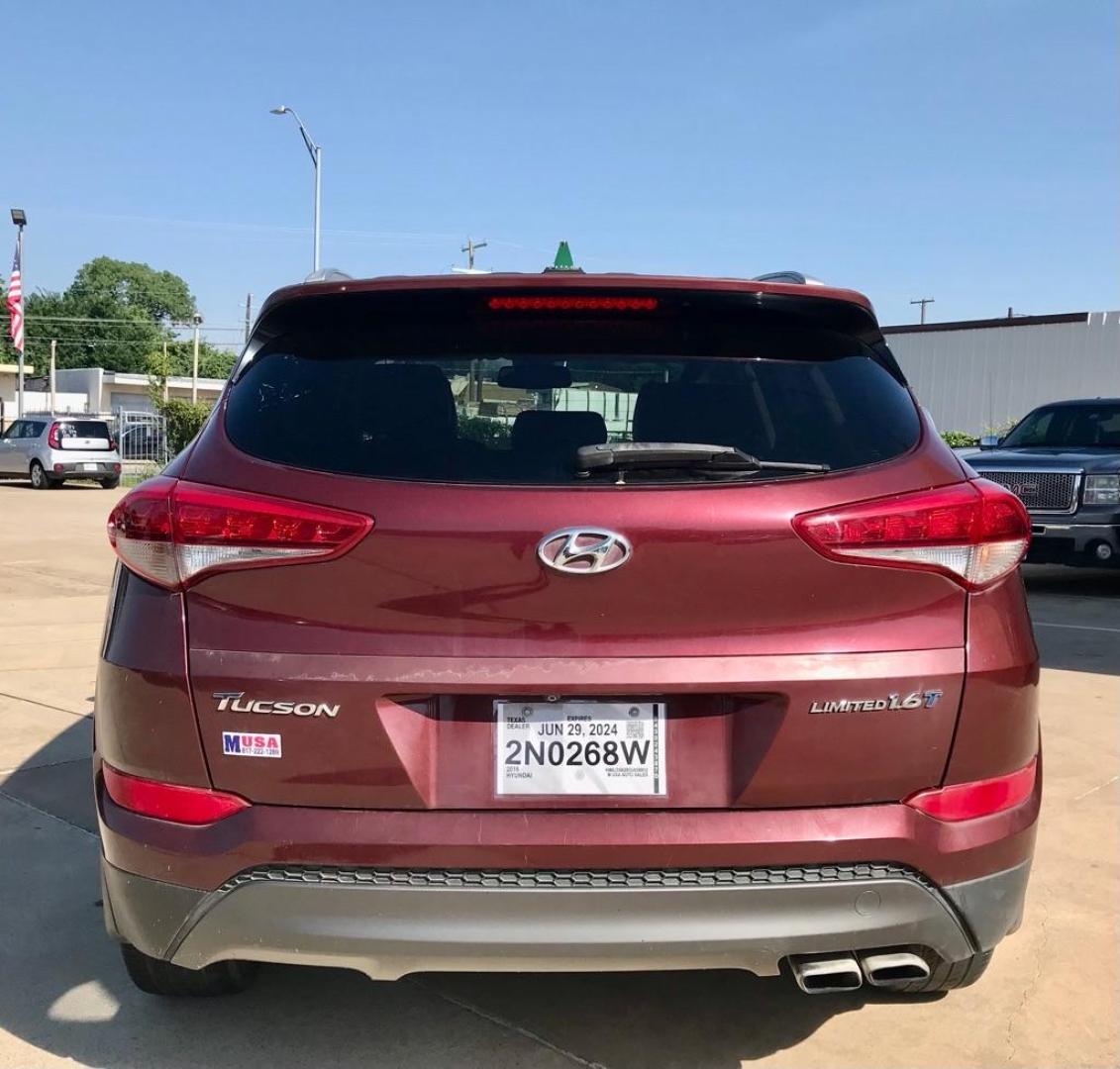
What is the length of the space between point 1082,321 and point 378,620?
90.6 feet

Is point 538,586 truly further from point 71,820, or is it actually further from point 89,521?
point 89,521

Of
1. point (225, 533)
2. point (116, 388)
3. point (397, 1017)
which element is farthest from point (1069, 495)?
point (116, 388)

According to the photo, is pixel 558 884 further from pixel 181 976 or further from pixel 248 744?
pixel 181 976

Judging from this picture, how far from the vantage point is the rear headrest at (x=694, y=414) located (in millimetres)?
2363

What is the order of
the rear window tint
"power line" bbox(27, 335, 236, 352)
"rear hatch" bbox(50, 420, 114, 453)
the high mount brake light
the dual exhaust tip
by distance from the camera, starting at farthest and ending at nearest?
1. "power line" bbox(27, 335, 236, 352)
2. the rear window tint
3. "rear hatch" bbox(50, 420, 114, 453)
4. the high mount brake light
5. the dual exhaust tip

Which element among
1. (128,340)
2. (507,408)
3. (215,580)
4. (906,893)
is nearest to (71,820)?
(215,580)

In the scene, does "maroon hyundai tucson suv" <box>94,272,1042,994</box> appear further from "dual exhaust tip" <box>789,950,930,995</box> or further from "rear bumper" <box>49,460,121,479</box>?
"rear bumper" <box>49,460,121,479</box>

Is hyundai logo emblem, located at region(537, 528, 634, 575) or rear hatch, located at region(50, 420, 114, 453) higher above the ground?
hyundai logo emblem, located at region(537, 528, 634, 575)

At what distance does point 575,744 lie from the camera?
2.21 metres

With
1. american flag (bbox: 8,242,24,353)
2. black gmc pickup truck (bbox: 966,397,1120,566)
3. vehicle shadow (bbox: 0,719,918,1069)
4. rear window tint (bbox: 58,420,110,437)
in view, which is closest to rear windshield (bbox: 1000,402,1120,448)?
black gmc pickup truck (bbox: 966,397,1120,566)

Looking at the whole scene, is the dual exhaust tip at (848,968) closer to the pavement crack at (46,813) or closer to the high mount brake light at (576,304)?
the high mount brake light at (576,304)

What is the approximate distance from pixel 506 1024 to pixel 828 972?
0.90 metres

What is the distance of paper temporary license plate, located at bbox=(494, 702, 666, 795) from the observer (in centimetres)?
221

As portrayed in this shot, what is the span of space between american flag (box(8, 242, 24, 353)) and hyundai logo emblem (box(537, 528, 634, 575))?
34675 mm
